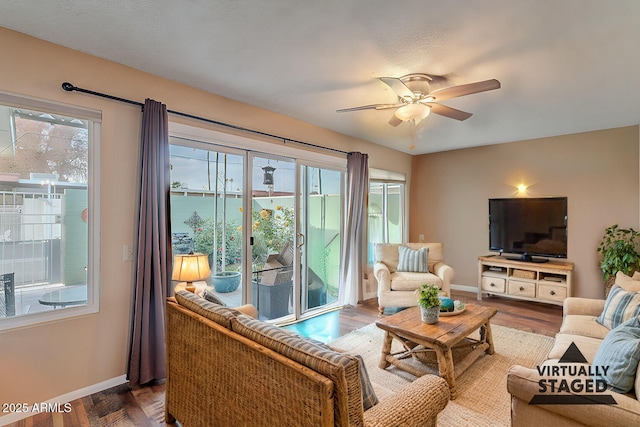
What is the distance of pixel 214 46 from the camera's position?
2.22 meters

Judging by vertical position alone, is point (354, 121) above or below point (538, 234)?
above

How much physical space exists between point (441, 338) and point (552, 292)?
9.98ft

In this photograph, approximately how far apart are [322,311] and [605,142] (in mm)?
4566

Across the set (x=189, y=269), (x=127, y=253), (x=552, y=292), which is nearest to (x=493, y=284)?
(x=552, y=292)

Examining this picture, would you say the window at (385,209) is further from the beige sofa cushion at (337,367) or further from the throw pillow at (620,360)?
the beige sofa cushion at (337,367)

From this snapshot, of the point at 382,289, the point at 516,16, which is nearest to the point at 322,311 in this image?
the point at 382,289

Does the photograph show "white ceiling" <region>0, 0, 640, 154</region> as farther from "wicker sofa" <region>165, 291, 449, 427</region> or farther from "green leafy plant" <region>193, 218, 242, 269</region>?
"wicker sofa" <region>165, 291, 449, 427</region>

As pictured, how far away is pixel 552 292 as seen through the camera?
→ 4352 millimetres

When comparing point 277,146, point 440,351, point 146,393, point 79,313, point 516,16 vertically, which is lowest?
point 146,393

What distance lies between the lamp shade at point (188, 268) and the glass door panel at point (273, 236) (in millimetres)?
920

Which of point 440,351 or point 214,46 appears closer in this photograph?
point 214,46

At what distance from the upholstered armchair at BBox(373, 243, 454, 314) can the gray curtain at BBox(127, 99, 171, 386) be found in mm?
2722

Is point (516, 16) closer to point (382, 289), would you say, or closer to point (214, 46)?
point (214, 46)

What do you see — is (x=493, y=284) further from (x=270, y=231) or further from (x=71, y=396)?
(x=71, y=396)
